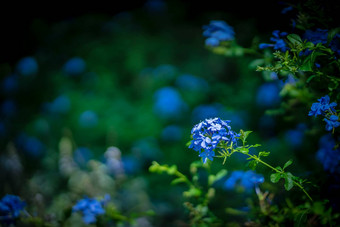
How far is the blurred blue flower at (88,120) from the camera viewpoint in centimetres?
217

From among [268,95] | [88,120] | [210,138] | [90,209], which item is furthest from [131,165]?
[210,138]

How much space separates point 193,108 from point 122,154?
629mm

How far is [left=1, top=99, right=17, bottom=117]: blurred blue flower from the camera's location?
244cm

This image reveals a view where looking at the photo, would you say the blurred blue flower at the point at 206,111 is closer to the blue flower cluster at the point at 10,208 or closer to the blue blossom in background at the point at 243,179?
the blue blossom in background at the point at 243,179

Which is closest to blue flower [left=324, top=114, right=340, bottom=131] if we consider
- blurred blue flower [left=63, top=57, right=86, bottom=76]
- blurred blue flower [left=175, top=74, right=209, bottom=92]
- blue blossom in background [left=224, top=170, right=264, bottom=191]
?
blue blossom in background [left=224, top=170, right=264, bottom=191]

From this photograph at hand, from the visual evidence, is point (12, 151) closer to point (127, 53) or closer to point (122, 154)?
point (122, 154)

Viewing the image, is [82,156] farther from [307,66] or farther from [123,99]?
[307,66]

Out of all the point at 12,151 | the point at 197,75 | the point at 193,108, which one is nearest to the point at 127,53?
the point at 197,75

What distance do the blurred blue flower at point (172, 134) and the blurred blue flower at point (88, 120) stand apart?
1.77 ft

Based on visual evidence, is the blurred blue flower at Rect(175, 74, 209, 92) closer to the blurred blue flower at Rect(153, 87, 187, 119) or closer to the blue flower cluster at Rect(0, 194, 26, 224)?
the blurred blue flower at Rect(153, 87, 187, 119)

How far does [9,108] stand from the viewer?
8.03ft

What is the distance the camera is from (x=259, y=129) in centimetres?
194

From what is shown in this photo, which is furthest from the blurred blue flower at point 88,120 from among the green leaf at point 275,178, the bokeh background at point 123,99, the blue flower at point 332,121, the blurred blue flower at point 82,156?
the blue flower at point 332,121

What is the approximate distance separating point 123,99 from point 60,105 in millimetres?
508
